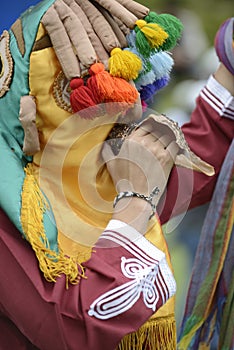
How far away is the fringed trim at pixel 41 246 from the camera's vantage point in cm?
116

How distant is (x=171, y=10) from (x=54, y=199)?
5.88 ft

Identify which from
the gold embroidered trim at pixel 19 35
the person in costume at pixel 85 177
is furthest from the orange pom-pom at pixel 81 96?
the gold embroidered trim at pixel 19 35

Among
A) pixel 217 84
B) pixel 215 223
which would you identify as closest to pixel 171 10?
pixel 217 84

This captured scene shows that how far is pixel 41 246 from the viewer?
117 cm

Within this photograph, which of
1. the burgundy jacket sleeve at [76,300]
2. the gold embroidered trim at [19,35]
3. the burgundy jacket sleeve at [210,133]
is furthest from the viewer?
the burgundy jacket sleeve at [210,133]

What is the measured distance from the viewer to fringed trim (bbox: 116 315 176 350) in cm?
A: 127

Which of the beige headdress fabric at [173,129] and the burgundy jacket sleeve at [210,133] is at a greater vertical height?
the beige headdress fabric at [173,129]

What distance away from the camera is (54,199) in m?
1.30

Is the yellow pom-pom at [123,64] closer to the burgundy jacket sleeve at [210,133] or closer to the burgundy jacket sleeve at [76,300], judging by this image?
the burgundy jacket sleeve at [76,300]

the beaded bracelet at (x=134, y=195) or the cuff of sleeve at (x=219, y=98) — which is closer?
the beaded bracelet at (x=134, y=195)

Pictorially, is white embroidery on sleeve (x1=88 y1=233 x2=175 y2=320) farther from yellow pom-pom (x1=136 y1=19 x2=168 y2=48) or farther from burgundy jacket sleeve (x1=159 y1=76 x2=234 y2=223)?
burgundy jacket sleeve (x1=159 y1=76 x2=234 y2=223)

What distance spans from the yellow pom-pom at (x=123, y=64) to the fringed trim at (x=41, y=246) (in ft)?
0.78

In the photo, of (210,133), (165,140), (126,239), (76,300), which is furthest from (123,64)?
(210,133)

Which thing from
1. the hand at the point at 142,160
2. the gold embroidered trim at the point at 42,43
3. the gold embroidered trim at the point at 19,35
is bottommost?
the hand at the point at 142,160
